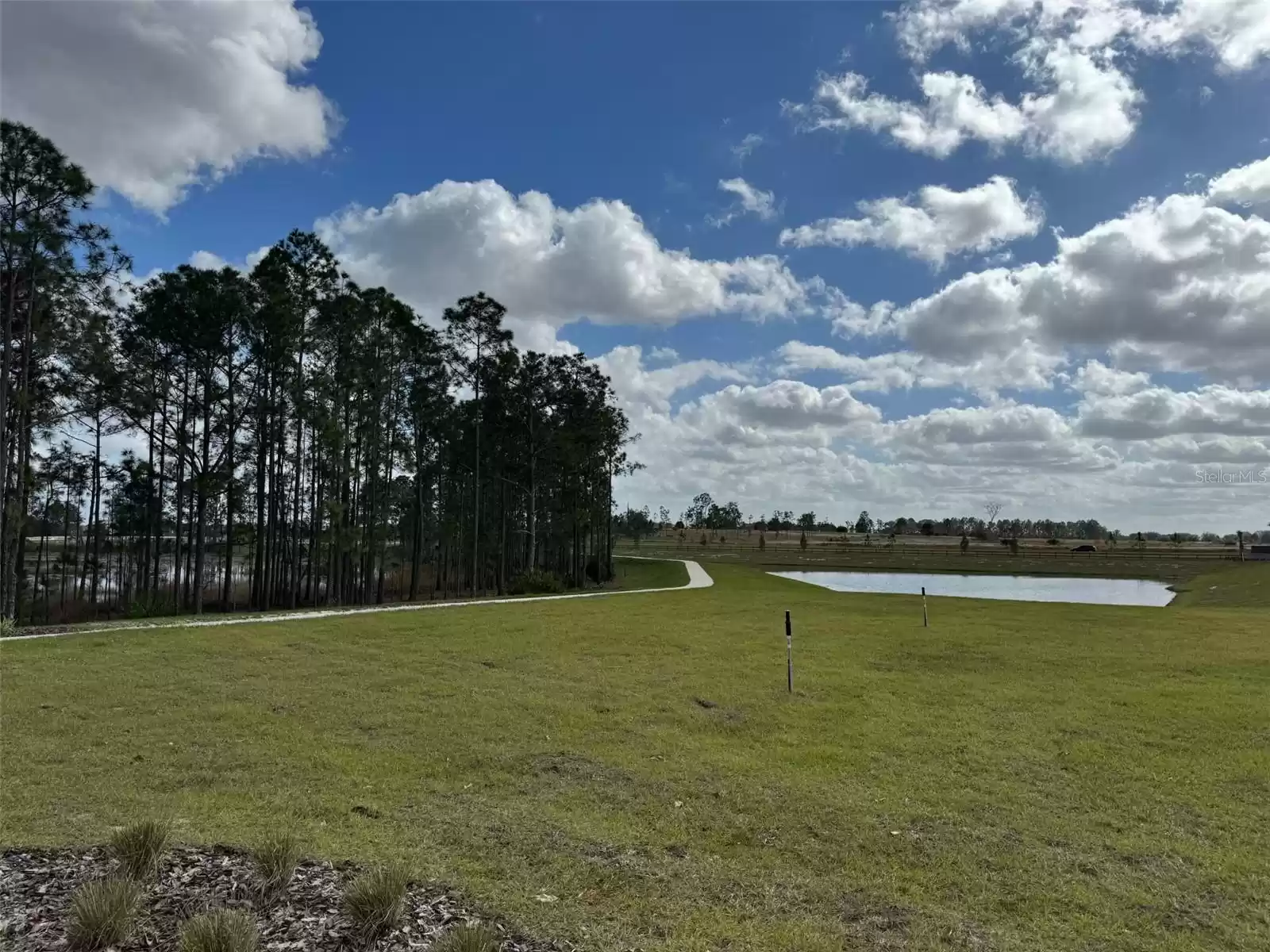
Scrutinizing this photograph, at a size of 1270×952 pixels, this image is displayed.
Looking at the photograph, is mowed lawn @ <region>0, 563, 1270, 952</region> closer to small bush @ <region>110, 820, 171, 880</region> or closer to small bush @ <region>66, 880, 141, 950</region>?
small bush @ <region>110, 820, 171, 880</region>

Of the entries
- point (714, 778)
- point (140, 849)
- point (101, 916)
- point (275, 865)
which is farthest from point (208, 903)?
point (714, 778)

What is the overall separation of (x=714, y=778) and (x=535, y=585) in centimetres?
2930

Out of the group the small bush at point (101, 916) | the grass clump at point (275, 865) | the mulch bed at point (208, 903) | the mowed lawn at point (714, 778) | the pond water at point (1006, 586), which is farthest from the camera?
the pond water at point (1006, 586)

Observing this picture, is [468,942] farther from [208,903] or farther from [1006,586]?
[1006,586]

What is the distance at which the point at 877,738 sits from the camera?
7.75 metres

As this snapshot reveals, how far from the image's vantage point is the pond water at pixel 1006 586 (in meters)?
34.9

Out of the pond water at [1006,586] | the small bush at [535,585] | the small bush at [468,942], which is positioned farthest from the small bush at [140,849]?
the small bush at [535,585]

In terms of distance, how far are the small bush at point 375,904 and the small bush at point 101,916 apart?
95cm

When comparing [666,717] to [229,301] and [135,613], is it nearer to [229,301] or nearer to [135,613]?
[135,613]

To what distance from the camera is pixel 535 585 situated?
35.1 m

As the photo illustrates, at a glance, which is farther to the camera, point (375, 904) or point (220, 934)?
point (375, 904)

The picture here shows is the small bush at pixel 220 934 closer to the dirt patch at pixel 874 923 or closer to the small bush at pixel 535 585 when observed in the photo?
the dirt patch at pixel 874 923

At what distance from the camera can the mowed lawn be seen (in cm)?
409

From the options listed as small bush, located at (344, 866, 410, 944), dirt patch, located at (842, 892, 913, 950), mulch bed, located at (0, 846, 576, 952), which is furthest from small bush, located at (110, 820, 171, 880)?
dirt patch, located at (842, 892, 913, 950)
